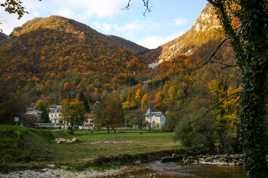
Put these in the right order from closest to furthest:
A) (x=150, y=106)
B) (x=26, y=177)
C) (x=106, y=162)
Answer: (x=26, y=177)
(x=106, y=162)
(x=150, y=106)

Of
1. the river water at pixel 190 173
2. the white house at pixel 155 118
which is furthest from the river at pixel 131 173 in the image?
the white house at pixel 155 118

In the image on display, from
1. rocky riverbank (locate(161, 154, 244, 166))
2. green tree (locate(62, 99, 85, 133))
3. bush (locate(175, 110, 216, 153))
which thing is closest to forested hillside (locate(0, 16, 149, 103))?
green tree (locate(62, 99, 85, 133))

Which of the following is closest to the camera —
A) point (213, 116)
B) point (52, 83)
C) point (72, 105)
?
point (213, 116)

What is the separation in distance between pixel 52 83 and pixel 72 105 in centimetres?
8365

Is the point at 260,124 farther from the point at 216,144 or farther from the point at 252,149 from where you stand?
the point at 216,144

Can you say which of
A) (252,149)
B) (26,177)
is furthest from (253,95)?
(26,177)

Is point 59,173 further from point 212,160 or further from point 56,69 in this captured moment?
point 56,69

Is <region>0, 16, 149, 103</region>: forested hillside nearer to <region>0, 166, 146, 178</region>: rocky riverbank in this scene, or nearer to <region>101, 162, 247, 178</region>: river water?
<region>0, 166, 146, 178</region>: rocky riverbank

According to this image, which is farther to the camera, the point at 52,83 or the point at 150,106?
the point at 52,83

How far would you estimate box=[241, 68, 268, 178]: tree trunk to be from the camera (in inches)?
276

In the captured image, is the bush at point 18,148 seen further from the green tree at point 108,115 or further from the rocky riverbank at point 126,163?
the green tree at point 108,115

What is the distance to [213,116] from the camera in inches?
1719

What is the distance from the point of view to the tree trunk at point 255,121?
23.0ft

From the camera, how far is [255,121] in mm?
7027
